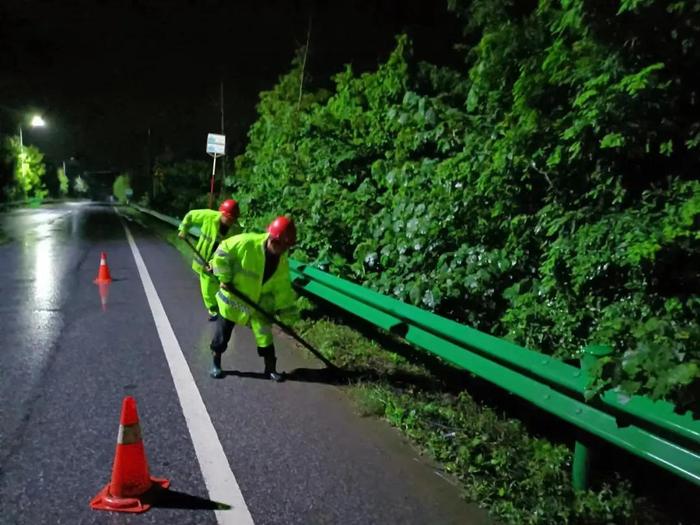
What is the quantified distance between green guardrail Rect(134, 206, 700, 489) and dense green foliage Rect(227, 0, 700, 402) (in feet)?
0.55

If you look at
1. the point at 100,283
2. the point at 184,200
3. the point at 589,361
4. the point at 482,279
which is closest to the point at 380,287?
the point at 482,279

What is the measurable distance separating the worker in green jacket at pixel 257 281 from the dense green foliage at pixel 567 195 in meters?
1.45

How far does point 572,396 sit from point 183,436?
8.17ft

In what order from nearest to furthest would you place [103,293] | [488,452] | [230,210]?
[488,452]
[230,210]
[103,293]

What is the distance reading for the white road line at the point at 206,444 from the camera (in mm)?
2959

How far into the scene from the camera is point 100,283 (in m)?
9.86

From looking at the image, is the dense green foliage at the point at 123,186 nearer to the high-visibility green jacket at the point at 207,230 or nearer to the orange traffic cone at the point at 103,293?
the orange traffic cone at the point at 103,293

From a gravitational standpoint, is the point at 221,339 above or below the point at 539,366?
below

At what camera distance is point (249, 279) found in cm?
495

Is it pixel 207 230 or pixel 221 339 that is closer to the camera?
pixel 221 339

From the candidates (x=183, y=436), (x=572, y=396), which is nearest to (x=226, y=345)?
(x=183, y=436)

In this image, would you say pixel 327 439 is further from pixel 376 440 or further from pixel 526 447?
pixel 526 447

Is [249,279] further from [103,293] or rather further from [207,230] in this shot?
[103,293]

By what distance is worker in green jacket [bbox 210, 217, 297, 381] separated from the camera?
4852mm
